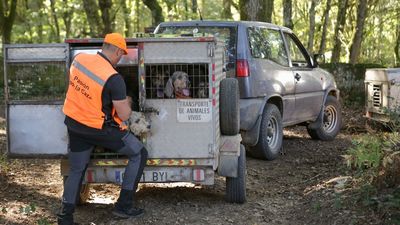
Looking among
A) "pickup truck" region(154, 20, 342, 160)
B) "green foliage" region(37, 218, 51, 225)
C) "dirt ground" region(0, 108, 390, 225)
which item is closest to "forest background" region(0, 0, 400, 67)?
"pickup truck" region(154, 20, 342, 160)

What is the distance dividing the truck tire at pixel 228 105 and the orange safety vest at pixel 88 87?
1.41 meters

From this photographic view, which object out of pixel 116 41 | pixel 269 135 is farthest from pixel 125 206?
pixel 269 135

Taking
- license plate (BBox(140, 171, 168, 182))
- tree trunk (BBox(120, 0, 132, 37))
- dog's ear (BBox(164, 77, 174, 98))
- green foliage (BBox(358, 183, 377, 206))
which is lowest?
green foliage (BBox(358, 183, 377, 206))

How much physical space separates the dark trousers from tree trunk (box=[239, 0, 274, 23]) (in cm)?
696

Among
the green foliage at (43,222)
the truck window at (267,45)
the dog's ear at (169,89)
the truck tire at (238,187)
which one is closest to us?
the green foliage at (43,222)

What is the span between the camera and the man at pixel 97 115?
204 inches

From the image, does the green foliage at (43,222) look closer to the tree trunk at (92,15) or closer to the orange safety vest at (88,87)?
the orange safety vest at (88,87)

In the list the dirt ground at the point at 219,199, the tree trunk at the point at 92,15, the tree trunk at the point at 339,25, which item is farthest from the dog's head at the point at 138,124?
the tree trunk at the point at 339,25

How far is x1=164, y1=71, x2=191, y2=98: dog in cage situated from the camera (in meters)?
5.75

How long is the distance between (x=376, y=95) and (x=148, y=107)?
22.6ft

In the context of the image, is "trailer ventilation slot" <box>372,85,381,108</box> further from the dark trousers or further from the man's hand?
the man's hand

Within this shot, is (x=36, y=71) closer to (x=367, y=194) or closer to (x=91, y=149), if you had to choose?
(x=91, y=149)

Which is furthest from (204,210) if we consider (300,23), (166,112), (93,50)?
(300,23)

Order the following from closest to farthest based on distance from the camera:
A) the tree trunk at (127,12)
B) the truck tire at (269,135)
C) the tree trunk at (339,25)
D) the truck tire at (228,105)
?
the truck tire at (228,105) → the truck tire at (269,135) → the tree trunk at (339,25) → the tree trunk at (127,12)
